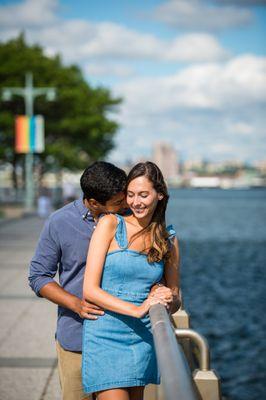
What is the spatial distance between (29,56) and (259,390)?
124ft

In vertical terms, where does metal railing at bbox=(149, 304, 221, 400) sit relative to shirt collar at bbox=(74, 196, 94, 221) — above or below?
below

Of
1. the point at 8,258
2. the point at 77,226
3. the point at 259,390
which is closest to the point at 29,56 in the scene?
the point at 8,258

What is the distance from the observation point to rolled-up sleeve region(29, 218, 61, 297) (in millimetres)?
3006

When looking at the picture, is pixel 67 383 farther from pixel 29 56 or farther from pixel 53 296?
pixel 29 56

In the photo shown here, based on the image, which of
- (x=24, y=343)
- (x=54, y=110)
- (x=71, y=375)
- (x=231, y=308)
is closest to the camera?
(x=71, y=375)

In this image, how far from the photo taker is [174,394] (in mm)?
1576

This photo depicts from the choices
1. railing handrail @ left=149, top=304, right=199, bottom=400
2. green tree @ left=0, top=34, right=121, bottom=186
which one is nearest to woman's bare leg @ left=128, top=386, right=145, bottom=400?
railing handrail @ left=149, top=304, right=199, bottom=400

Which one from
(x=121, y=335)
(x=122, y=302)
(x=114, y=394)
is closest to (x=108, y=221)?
(x=122, y=302)

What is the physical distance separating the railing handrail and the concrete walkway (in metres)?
3.07

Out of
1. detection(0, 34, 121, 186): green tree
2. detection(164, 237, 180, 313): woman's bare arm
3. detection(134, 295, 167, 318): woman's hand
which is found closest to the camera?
detection(134, 295, 167, 318): woman's hand

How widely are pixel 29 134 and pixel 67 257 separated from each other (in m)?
30.3

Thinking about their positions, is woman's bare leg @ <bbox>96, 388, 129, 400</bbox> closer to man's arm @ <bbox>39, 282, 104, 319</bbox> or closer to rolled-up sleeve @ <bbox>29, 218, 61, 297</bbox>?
man's arm @ <bbox>39, 282, 104, 319</bbox>

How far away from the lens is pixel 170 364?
181cm

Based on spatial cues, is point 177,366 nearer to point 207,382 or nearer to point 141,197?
point 141,197
